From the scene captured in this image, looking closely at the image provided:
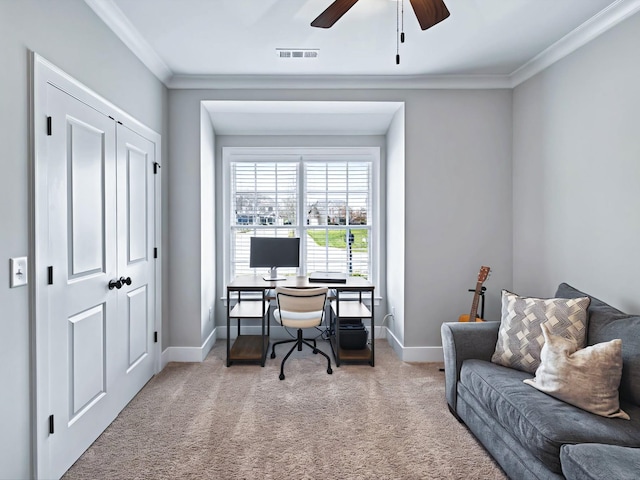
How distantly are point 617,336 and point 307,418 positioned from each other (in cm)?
190

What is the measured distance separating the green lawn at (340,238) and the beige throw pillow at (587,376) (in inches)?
104

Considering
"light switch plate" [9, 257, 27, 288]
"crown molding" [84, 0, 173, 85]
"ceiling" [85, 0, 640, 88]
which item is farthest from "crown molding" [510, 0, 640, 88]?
"light switch plate" [9, 257, 27, 288]

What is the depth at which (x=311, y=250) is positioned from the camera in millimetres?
4406

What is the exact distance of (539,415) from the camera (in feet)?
5.64

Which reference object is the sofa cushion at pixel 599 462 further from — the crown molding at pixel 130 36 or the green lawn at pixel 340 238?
the crown molding at pixel 130 36

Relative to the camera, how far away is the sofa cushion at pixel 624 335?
1866 millimetres

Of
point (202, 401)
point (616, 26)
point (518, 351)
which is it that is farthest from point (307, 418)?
point (616, 26)

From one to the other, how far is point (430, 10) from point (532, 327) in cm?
188

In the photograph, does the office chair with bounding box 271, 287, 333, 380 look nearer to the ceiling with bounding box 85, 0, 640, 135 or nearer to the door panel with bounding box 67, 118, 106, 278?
the door panel with bounding box 67, 118, 106, 278

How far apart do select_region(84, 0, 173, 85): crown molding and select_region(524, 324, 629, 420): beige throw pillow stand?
10.7ft

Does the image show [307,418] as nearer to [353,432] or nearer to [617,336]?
[353,432]

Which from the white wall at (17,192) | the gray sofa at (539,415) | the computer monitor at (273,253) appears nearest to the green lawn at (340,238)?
the computer monitor at (273,253)

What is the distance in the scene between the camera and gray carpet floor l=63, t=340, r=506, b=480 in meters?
2.03

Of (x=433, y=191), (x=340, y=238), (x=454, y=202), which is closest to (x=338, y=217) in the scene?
(x=340, y=238)
